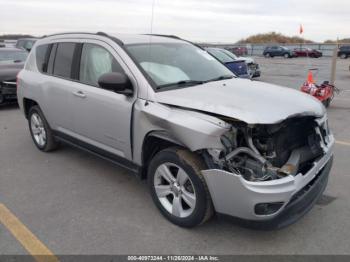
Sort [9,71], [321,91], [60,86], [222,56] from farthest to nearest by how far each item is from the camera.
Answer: [222,56]
[9,71]
[321,91]
[60,86]

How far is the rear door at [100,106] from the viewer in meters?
3.95

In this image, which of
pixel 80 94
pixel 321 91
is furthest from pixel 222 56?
pixel 80 94

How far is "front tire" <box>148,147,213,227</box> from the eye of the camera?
10.6 feet

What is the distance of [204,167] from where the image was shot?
10.5 feet

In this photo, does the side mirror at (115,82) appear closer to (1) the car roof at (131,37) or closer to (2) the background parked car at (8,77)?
(1) the car roof at (131,37)

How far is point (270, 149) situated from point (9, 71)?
8384 mm

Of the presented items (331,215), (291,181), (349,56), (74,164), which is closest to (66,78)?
(74,164)

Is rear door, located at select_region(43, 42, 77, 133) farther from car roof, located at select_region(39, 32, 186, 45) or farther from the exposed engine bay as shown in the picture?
the exposed engine bay

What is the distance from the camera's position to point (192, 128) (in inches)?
124

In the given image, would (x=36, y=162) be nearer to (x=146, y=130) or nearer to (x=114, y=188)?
(x=114, y=188)

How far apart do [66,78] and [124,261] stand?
2.71 meters

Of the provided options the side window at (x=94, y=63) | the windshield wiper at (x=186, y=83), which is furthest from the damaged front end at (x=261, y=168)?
the side window at (x=94, y=63)

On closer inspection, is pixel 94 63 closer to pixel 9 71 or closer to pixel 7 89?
pixel 7 89

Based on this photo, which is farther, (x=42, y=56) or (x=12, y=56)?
(x=12, y=56)
